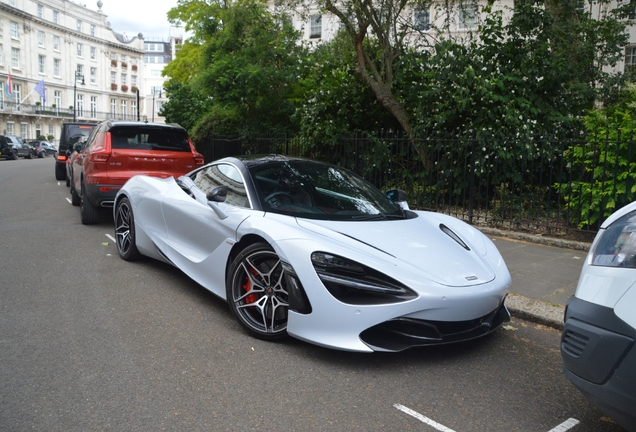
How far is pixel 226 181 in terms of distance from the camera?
5121 mm

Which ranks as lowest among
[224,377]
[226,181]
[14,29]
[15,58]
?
[224,377]

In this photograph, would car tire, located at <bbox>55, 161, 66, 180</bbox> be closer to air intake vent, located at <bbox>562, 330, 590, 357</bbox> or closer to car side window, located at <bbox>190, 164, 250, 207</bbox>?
car side window, located at <bbox>190, 164, 250, 207</bbox>

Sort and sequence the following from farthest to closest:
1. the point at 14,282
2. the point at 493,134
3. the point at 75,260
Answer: the point at 493,134 → the point at 75,260 → the point at 14,282

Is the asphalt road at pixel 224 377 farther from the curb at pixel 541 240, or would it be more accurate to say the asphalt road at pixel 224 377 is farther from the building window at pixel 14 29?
the building window at pixel 14 29

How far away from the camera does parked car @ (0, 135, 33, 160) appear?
39562mm

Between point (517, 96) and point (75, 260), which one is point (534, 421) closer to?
point (75, 260)

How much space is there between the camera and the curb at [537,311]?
4.77m

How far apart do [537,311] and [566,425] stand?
200cm

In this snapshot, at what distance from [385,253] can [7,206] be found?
1029 centimetres

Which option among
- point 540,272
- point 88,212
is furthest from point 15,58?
point 540,272

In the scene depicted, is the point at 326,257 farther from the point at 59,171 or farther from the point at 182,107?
the point at 182,107

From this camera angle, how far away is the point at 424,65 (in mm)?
11438

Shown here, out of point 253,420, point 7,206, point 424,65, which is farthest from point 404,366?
point 7,206

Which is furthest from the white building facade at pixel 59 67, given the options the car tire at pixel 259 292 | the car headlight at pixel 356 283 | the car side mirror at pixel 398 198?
the car headlight at pixel 356 283
